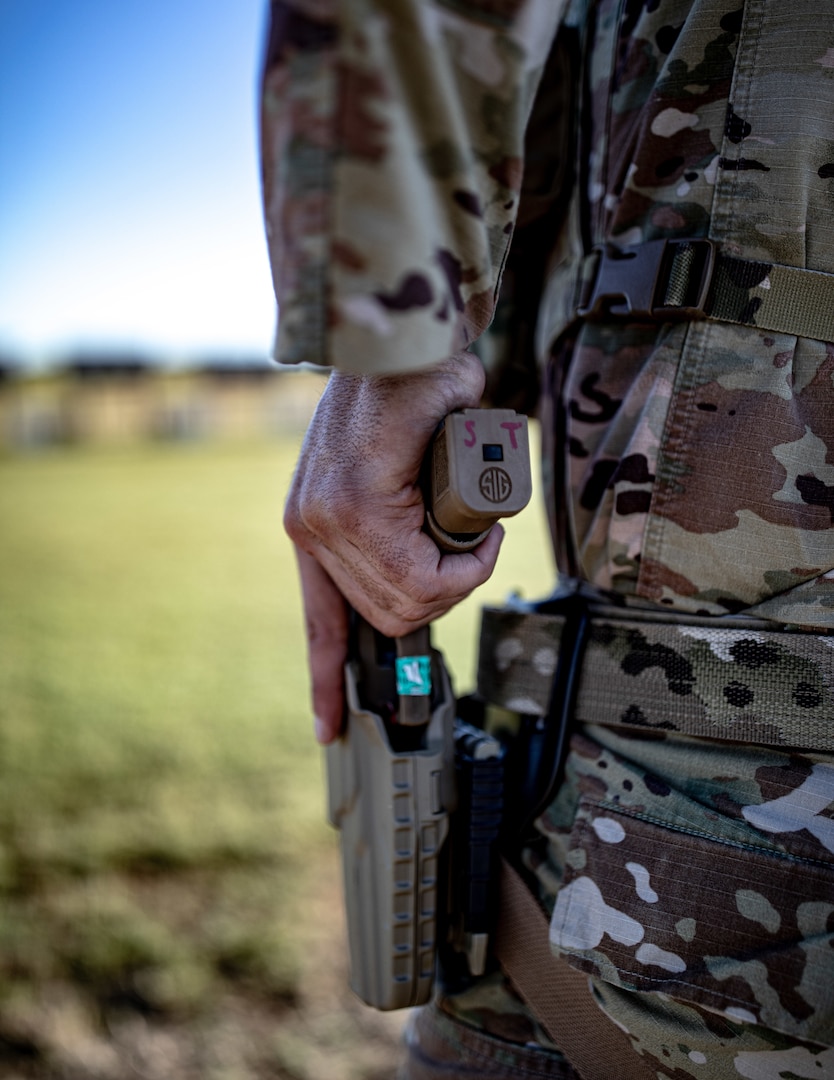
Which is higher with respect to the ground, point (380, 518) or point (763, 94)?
point (763, 94)

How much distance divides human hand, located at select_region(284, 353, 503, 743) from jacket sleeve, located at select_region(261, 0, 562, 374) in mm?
141

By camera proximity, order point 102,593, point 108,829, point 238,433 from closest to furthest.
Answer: point 108,829, point 102,593, point 238,433

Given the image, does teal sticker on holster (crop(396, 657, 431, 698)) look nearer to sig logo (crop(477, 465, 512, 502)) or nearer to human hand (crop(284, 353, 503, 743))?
human hand (crop(284, 353, 503, 743))

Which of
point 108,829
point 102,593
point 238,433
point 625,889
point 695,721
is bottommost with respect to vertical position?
point 238,433

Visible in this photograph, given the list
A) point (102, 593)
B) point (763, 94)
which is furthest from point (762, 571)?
point (102, 593)

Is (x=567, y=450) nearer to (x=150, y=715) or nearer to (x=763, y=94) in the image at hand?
(x=763, y=94)

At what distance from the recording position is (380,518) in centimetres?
95

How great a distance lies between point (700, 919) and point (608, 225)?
2.91 feet

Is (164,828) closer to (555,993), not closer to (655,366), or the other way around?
(555,993)

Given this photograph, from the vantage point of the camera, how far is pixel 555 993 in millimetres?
1070

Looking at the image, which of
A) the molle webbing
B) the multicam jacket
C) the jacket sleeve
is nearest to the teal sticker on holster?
the molle webbing

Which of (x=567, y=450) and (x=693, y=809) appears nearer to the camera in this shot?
(x=693, y=809)

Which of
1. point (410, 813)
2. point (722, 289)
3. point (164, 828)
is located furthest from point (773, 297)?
point (164, 828)

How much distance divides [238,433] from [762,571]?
69.9 ft
